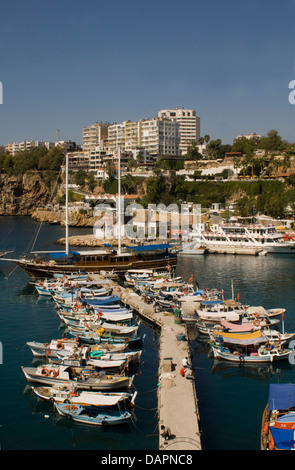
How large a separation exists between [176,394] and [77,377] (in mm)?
3963

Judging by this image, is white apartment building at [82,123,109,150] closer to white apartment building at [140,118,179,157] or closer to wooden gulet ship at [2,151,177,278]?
white apartment building at [140,118,179,157]

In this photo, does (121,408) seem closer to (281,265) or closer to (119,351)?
(119,351)

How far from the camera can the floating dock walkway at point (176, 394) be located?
483 inches

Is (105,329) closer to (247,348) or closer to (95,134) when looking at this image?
(247,348)

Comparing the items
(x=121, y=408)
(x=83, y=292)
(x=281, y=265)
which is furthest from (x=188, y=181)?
(x=121, y=408)

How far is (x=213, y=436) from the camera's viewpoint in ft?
44.9

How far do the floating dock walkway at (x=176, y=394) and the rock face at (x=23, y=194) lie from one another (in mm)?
86786

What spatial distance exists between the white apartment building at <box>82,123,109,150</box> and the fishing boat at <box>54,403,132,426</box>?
379 ft

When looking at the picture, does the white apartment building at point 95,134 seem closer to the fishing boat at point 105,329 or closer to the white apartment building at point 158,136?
the white apartment building at point 158,136

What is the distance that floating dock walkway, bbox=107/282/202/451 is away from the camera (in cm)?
1227

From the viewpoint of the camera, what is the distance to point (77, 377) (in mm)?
16656

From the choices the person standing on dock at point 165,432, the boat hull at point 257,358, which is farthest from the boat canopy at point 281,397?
the boat hull at point 257,358

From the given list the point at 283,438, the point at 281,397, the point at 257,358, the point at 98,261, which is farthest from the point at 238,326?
the point at 98,261

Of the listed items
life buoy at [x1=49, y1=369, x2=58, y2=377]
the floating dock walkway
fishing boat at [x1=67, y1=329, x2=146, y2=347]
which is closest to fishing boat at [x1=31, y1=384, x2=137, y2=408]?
life buoy at [x1=49, y1=369, x2=58, y2=377]
